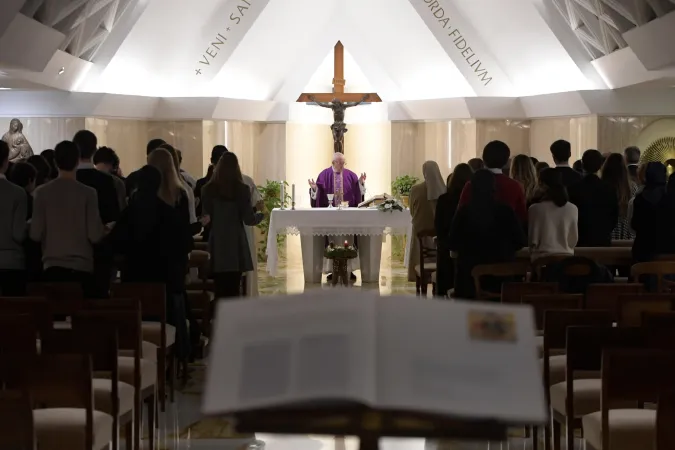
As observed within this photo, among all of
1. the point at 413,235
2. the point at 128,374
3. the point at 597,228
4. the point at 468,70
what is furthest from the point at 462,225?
the point at 468,70

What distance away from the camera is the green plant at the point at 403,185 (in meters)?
17.4

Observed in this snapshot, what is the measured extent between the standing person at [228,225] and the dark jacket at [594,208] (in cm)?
294

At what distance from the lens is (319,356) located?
7.50 feet

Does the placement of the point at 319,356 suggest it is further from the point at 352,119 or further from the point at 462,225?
the point at 352,119

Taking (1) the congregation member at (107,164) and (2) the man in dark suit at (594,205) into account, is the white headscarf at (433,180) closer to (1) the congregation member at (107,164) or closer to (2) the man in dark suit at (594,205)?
(2) the man in dark suit at (594,205)

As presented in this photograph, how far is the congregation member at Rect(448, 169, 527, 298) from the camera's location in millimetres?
7555

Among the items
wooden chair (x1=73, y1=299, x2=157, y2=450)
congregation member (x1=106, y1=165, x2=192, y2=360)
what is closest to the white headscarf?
congregation member (x1=106, y1=165, x2=192, y2=360)

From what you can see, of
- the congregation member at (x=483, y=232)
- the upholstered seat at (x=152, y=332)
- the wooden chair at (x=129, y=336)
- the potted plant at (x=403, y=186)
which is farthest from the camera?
the potted plant at (x=403, y=186)

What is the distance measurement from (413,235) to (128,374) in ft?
23.7

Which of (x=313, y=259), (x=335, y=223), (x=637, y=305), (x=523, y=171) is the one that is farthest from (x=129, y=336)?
(x=313, y=259)

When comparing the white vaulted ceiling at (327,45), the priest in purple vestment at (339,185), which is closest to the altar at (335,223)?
the priest in purple vestment at (339,185)

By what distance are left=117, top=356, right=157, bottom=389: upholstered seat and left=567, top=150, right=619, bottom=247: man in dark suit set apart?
14.6ft

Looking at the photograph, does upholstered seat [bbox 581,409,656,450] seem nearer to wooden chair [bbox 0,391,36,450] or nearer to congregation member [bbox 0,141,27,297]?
wooden chair [bbox 0,391,36,450]

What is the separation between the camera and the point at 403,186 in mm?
17453
